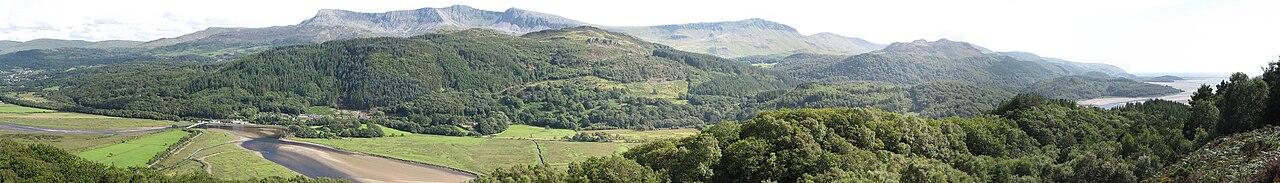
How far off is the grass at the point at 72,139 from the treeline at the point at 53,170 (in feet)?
161

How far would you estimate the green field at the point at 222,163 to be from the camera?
8312cm

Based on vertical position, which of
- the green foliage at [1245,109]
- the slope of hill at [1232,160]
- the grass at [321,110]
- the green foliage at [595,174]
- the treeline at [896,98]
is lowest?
the grass at [321,110]

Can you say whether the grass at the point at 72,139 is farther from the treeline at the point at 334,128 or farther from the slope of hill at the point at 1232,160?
the slope of hill at the point at 1232,160

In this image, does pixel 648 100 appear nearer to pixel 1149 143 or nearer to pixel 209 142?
pixel 209 142

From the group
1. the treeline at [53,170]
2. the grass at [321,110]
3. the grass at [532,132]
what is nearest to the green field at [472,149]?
the grass at [532,132]

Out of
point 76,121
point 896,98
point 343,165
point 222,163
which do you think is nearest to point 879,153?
point 343,165

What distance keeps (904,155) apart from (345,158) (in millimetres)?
77865

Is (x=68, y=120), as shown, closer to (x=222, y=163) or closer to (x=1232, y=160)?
(x=222, y=163)

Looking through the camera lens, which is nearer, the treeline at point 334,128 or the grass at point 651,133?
the treeline at point 334,128

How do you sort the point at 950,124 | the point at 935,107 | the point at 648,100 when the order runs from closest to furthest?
the point at 950,124, the point at 935,107, the point at 648,100

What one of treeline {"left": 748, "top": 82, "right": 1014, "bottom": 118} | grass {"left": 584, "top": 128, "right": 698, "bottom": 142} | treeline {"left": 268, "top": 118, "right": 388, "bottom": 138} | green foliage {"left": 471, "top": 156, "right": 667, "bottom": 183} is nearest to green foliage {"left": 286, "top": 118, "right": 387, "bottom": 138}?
treeline {"left": 268, "top": 118, "right": 388, "bottom": 138}

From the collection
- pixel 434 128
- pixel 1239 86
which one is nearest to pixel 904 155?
pixel 1239 86

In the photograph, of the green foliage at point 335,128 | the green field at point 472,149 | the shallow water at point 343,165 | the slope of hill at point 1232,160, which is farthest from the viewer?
the green foliage at point 335,128

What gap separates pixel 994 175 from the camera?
42.8 m
